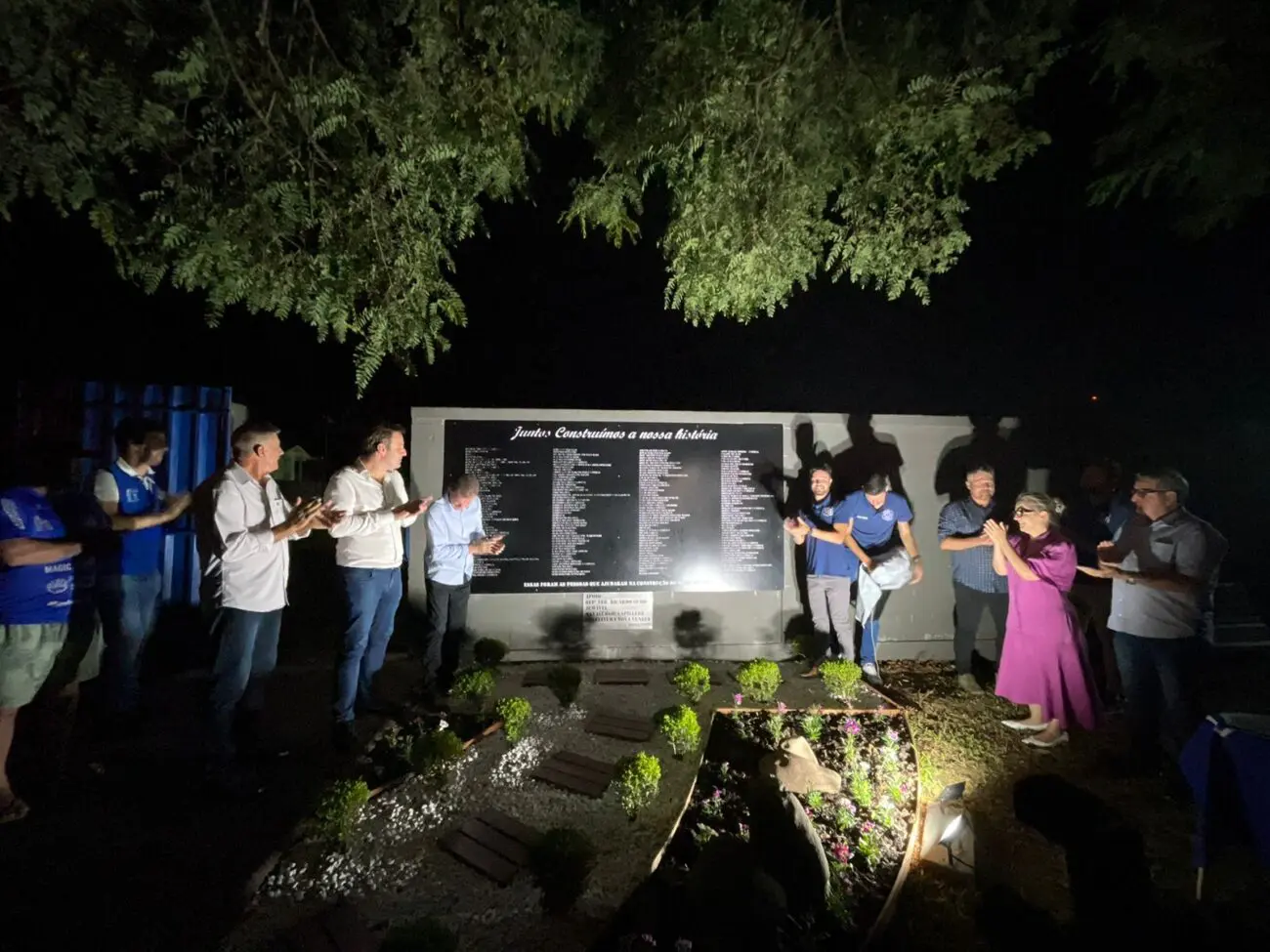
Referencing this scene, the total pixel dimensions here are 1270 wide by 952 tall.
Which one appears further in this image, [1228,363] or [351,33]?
[1228,363]

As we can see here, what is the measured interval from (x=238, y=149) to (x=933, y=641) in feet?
26.3

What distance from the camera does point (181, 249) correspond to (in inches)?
147

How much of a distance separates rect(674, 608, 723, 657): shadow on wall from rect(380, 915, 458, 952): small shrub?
4560 millimetres

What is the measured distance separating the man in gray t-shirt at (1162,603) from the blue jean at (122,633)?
748 centimetres

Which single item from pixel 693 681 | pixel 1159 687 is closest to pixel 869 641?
pixel 693 681

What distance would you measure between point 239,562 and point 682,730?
→ 3272 millimetres

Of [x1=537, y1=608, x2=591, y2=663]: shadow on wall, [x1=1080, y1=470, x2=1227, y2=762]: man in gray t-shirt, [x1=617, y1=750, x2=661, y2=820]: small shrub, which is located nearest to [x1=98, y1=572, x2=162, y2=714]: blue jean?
[x1=537, y1=608, x2=591, y2=663]: shadow on wall

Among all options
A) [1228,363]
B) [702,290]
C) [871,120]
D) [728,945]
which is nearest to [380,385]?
[702,290]

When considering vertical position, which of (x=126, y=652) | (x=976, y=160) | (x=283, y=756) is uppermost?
(x=976, y=160)

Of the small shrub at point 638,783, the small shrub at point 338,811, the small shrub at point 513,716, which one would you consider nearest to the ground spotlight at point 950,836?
the small shrub at point 638,783

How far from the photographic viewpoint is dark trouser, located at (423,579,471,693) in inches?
224

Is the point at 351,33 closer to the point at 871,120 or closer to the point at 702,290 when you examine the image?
the point at 702,290

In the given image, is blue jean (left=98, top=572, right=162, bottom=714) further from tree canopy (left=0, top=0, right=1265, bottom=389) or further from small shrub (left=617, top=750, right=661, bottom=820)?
small shrub (left=617, top=750, right=661, bottom=820)

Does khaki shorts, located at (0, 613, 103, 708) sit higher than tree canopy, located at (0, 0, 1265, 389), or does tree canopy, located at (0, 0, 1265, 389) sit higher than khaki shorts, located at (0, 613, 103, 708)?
tree canopy, located at (0, 0, 1265, 389)
